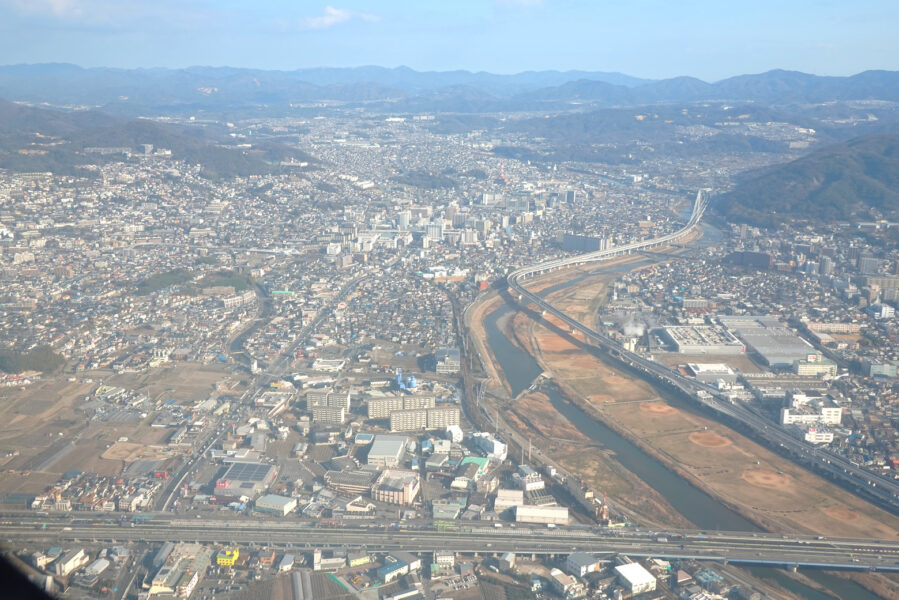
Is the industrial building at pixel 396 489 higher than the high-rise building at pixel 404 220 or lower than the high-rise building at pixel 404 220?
lower

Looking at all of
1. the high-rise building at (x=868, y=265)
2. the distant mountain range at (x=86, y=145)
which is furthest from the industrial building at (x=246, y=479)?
the distant mountain range at (x=86, y=145)

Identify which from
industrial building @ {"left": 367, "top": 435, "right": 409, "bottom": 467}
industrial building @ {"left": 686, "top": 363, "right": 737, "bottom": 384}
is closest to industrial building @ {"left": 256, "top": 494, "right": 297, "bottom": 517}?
industrial building @ {"left": 367, "top": 435, "right": 409, "bottom": 467}

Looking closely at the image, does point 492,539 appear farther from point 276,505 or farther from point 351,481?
point 276,505

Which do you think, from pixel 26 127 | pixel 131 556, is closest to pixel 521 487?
pixel 131 556

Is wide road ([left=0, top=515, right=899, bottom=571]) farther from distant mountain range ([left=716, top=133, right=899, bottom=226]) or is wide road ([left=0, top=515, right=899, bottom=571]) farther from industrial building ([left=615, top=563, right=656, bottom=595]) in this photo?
distant mountain range ([left=716, top=133, right=899, bottom=226])

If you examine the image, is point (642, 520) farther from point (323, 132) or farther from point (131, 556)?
point (323, 132)

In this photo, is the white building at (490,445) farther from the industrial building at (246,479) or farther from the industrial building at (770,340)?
the industrial building at (770,340)
